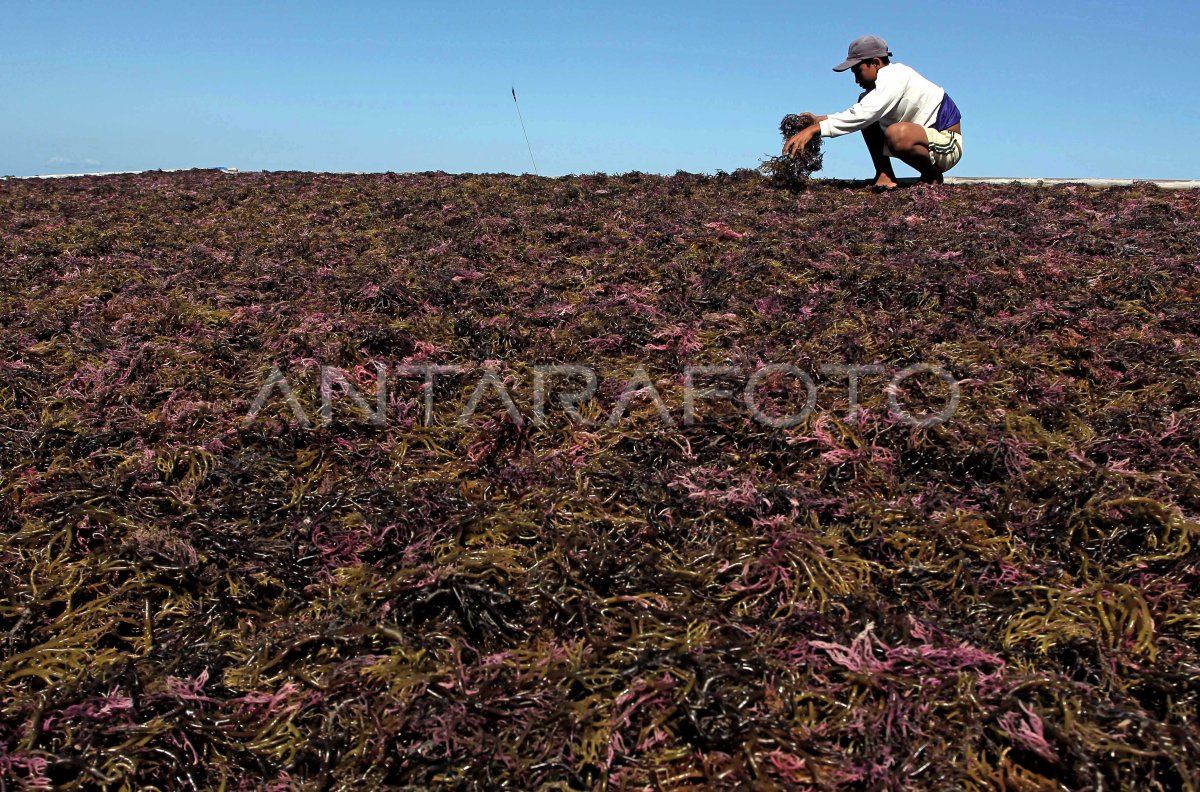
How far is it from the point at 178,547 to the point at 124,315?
3.13 m

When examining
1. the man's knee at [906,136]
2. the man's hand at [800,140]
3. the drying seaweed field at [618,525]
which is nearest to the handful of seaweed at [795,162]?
the man's hand at [800,140]

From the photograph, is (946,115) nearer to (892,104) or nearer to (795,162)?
(892,104)

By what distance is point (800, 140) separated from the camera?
26.5 feet

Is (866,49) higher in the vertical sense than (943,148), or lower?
higher

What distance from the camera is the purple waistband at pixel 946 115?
8227mm

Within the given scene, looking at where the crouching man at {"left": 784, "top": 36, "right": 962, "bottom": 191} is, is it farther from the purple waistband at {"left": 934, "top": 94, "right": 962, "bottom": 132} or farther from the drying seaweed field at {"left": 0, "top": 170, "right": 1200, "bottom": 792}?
the drying seaweed field at {"left": 0, "top": 170, "right": 1200, "bottom": 792}

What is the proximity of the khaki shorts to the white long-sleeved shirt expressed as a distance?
0.45 ft

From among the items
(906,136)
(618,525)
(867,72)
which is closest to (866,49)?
(867,72)

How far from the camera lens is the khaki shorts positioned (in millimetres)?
8250

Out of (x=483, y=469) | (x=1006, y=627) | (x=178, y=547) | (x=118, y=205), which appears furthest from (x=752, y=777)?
(x=118, y=205)

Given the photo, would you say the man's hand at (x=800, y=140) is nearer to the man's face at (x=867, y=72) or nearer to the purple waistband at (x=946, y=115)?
the man's face at (x=867, y=72)

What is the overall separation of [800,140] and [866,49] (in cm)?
103

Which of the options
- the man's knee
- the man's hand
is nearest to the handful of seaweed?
the man's hand

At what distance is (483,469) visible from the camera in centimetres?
373
